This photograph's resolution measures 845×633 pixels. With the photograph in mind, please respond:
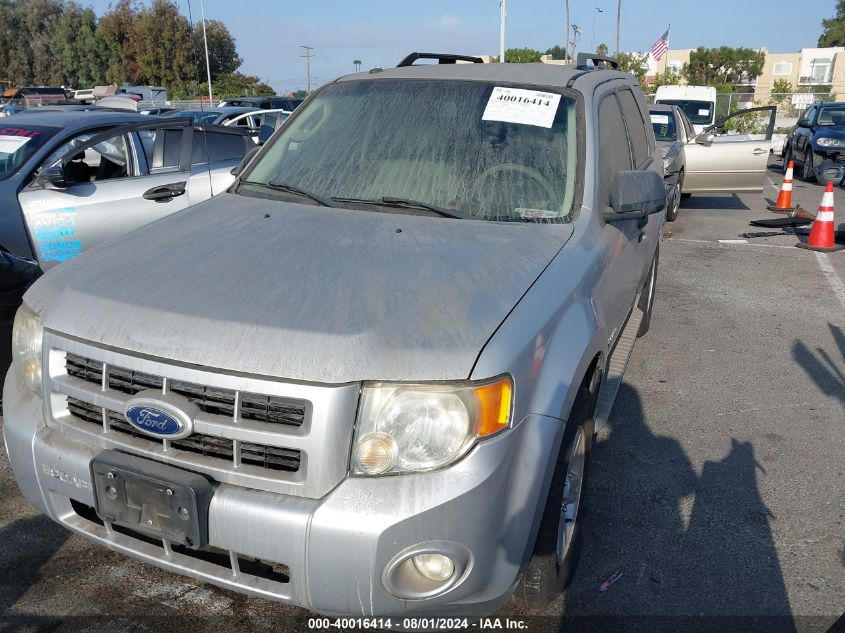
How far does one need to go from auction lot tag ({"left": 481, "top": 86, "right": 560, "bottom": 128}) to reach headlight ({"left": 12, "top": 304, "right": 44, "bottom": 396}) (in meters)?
2.00

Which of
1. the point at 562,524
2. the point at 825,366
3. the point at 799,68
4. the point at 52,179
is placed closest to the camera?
the point at 562,524

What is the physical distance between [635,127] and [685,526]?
248 centimetres

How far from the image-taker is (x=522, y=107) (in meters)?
3.30

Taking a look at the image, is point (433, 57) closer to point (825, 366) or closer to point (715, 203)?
point (825, 366)

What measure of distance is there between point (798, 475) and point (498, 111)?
2.29 metres

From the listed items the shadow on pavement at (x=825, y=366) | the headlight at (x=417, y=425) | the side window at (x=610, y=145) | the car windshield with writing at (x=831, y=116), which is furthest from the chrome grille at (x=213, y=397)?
the car windshield with writing at (x=831, y=116)

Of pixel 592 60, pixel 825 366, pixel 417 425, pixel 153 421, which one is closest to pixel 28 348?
pixel 153 421

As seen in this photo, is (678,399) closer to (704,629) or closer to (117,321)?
(704,629)

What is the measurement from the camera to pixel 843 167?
15.0m

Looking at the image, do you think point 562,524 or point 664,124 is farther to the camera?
point 664,124

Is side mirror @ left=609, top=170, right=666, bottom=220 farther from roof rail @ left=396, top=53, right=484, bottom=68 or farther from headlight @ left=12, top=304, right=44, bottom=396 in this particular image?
headlight @ left=12, top=304, right=44, bottom=396

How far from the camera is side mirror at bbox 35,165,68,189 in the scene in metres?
5.32

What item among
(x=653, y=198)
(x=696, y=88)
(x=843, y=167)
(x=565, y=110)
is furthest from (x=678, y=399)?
(x=696, y=88)

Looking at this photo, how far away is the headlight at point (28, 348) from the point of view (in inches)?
95.1
